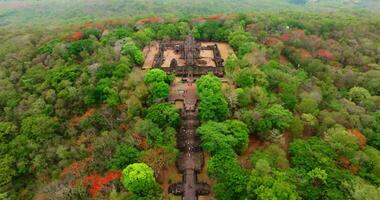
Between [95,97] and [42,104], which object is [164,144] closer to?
[95,97]

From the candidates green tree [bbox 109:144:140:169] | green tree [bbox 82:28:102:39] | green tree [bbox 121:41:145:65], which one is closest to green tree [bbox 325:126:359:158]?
green tree [bbox 109:144:140:169]

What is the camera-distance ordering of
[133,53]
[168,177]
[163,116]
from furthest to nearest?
[133,53] → [163,116] → [168,177]

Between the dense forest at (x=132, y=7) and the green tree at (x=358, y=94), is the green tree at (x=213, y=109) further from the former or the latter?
the dense forest at (x=132, y=7)

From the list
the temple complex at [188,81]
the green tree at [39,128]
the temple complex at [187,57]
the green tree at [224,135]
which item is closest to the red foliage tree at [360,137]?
the green tree at [224,135]

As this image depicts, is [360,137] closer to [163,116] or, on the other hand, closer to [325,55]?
[163,116]

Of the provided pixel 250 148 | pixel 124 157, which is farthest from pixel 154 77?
pixel 250 148

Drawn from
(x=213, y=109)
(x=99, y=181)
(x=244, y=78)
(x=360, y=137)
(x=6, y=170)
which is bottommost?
(x=6, y=170)
